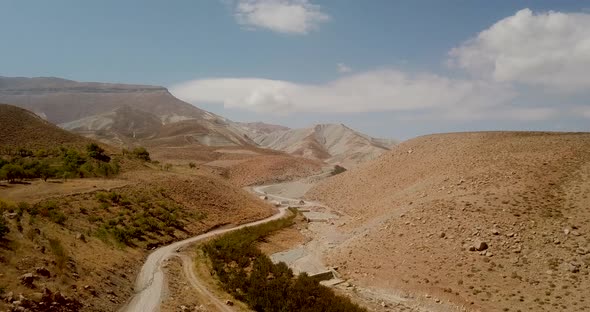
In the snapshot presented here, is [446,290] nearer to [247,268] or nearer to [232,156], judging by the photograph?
[247,268]

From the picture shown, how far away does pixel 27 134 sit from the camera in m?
62.6

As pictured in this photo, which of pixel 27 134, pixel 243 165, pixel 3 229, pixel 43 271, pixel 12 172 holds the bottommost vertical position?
pixel 243 165

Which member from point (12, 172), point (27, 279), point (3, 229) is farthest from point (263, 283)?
point (12, 172)

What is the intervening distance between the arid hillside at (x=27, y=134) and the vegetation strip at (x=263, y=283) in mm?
40380

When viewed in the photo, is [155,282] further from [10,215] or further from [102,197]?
[102,197]

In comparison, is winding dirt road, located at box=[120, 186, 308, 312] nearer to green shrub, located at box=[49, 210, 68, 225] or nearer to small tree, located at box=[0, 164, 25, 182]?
green shrub, located at box=[49, 210, 68, 225]

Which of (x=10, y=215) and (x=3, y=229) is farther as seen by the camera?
(x=10, y=215)

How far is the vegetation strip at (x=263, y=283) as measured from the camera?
Answer: 21844mm

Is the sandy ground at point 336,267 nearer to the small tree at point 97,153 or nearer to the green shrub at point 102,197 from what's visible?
the green shrub at point 102,197

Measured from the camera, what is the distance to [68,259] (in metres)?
21.5

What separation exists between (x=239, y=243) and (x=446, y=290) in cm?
1798

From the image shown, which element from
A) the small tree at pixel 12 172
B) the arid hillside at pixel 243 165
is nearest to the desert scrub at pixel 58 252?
the small tree at pixel 12 172

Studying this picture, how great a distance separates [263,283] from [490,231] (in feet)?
51.7

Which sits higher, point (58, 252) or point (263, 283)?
point (58, 252)
